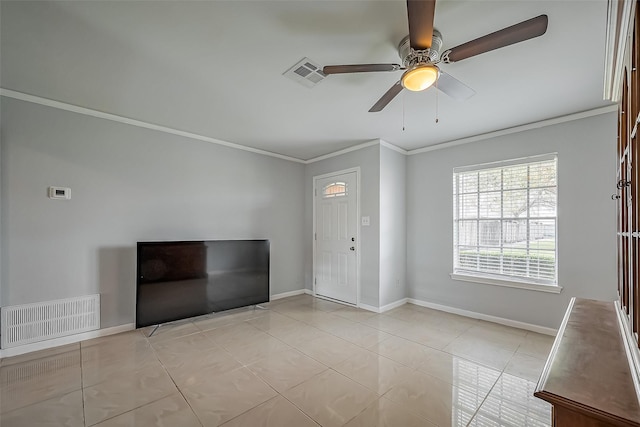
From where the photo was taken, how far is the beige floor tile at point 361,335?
3092mm

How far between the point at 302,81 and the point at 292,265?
11.4 feet

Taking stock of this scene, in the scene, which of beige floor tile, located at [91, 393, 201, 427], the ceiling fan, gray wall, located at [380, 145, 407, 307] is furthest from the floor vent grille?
gray wall, located at [380, 145, 407, 307]

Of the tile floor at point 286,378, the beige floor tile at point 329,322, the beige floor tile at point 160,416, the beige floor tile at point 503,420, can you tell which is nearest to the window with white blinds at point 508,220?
the tile floor at point 286,378

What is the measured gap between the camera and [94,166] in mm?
3184

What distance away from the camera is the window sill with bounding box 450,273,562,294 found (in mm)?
3266

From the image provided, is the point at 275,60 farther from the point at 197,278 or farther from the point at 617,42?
the point at 197,278

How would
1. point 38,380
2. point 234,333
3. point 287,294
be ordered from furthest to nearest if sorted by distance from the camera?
point 287,294 → point 234,333 → point 38,380

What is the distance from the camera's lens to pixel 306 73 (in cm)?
235

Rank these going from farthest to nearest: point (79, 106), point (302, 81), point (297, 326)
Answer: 1. point (297, 326)
2. point (79, 106)
3. point (302, 81)

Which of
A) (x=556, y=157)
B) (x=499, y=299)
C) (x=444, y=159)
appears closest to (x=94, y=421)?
(x=499, y=299)

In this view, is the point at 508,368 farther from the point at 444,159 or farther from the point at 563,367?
the point at 444,159

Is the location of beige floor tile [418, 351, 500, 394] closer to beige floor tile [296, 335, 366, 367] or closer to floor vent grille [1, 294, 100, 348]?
beige floor tile [296, 335, 366, 367]

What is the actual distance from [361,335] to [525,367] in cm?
159

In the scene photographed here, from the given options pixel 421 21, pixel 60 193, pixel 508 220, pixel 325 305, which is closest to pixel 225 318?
pixel 325 305
